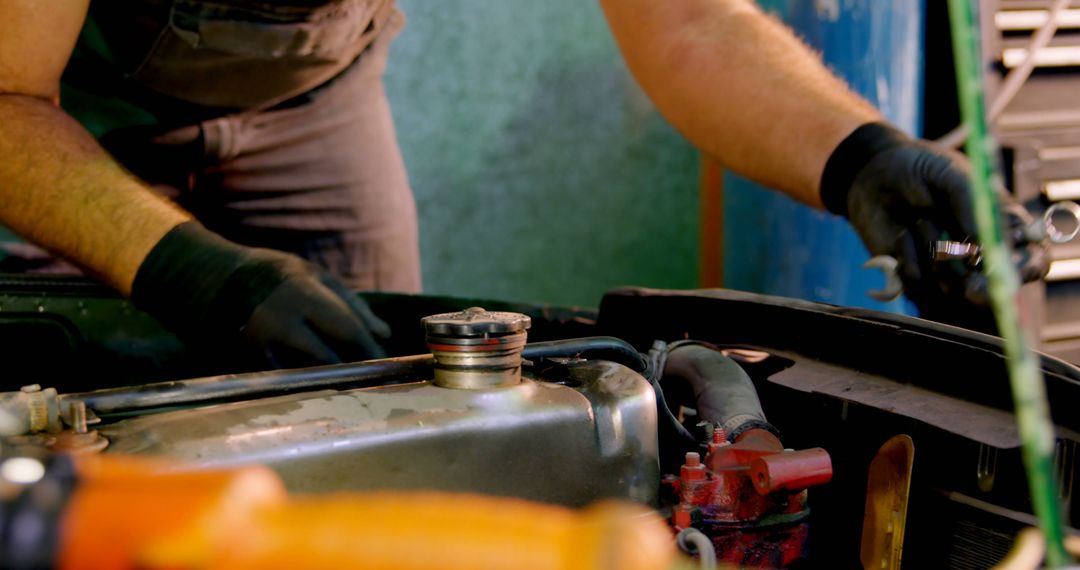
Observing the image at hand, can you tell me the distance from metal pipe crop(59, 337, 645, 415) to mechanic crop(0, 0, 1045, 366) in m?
0.23

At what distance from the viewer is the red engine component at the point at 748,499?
729 millimetres

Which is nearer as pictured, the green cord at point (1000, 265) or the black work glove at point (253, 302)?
the green cord at point (1000, 265)

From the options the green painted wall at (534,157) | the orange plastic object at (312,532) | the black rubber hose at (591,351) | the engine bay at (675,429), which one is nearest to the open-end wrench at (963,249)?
the engine bay at (675,429)

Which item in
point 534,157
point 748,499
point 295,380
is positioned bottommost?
point 748,499

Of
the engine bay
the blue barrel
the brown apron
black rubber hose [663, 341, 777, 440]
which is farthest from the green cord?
the blue barrel

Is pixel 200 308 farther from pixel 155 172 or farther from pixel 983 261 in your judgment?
pixel 983 261

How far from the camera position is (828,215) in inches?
104

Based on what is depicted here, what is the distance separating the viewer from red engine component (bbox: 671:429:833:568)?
73cm

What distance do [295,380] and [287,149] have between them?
1.24 metres

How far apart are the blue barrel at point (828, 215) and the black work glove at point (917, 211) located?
125cm

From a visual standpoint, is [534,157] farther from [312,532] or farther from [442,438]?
[312,532]

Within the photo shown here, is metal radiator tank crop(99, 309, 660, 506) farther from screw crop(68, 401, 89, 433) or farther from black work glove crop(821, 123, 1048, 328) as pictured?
black work glove crop(821, 123, 1048, 328)

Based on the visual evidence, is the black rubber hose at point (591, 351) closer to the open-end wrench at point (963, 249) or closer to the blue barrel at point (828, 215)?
the open-end wrench at point (963, 249)

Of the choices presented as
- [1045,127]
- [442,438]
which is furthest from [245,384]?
[1045,127]
